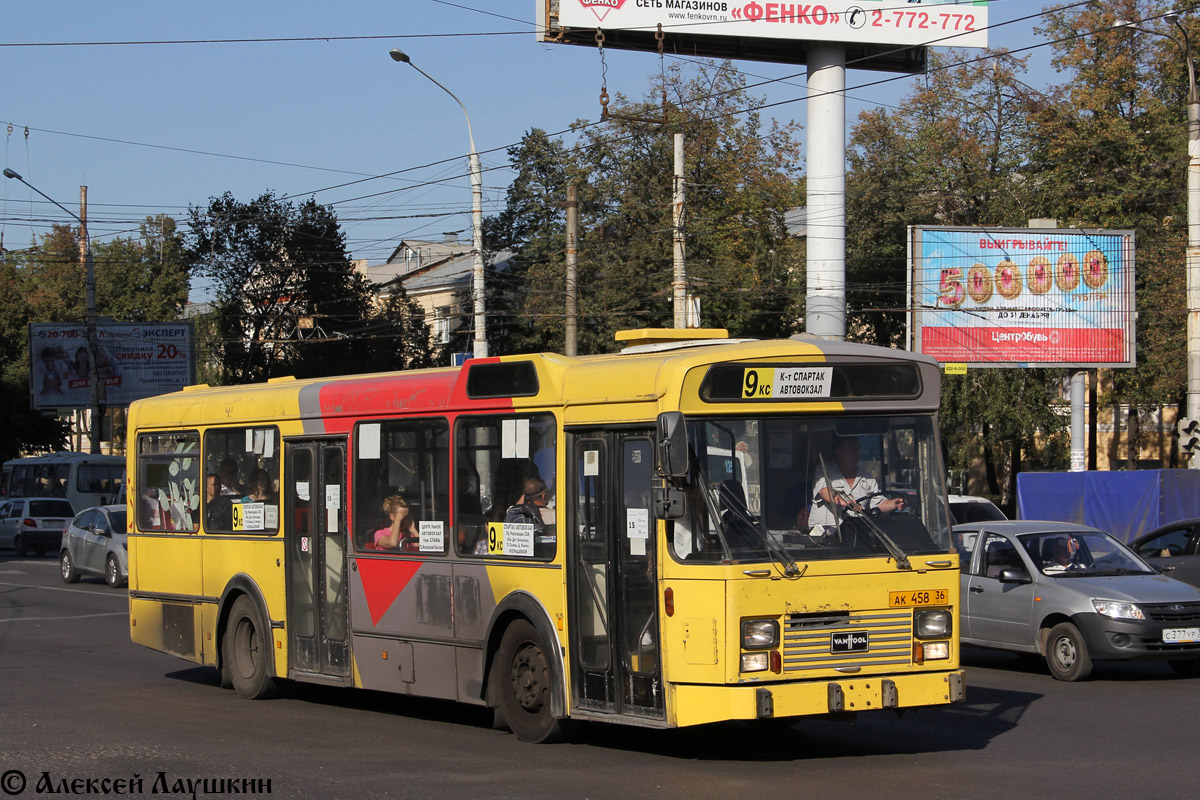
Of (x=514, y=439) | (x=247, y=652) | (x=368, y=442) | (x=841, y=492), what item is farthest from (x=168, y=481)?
(x=841, y=492)

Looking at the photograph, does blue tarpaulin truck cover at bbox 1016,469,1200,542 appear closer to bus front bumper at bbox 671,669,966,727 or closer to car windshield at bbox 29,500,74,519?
bus front bumper at bbox 671,669,966,727

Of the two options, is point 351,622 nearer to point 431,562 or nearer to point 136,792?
point 431,562

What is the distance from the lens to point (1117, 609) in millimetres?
13062

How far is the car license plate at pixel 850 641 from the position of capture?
855cm

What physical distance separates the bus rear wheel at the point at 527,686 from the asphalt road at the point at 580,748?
150 mm

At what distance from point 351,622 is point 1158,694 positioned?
23.6 ft

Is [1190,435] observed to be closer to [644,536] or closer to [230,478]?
[230,478]

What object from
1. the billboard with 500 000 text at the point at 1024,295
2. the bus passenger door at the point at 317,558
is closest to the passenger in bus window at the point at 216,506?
the bus passenger door at the point at 317,558

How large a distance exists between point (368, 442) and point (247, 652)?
2745 millimetres

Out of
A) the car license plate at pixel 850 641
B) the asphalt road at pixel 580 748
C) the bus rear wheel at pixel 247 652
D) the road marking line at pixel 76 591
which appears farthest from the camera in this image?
the road marking line at pixel 76 591

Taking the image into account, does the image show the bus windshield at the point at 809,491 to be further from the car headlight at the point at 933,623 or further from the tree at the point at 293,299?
the tree at the point at 293,299

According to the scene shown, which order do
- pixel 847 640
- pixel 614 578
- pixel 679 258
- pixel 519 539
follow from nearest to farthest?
1. pixel 847 640
2. pixel 614 578
3. pixel 519 539
4. pixel 679 258

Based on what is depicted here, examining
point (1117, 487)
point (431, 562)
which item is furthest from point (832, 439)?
point (1117, 487)

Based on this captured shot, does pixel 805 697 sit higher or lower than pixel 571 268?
lower
